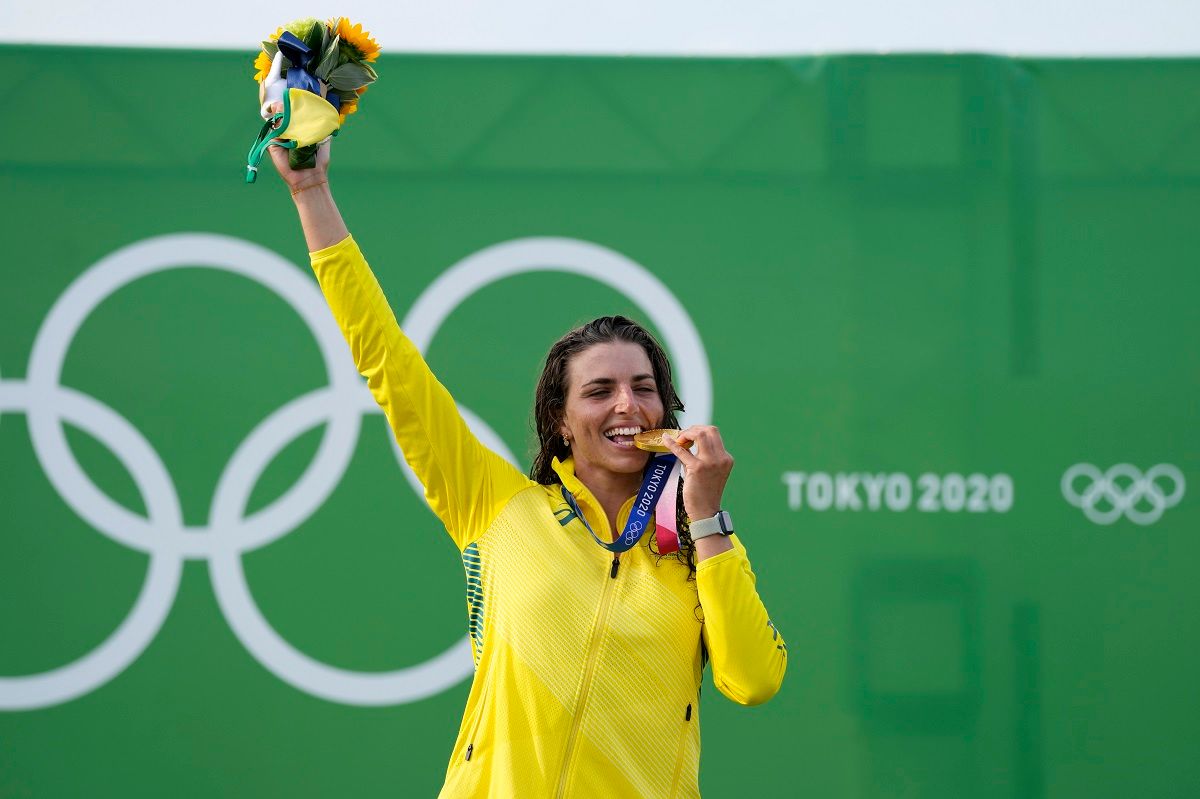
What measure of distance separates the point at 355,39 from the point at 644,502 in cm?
104

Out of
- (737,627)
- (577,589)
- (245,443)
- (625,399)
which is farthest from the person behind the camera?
(245,443)

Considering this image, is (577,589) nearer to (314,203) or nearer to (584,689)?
(584,689)

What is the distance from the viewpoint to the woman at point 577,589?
2109 millimetres

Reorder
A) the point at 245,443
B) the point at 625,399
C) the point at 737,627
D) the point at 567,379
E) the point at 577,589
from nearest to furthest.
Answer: the point at 737,627
the point at 577,589
the point at 625,399
the point at 567,379
the point at 245,443

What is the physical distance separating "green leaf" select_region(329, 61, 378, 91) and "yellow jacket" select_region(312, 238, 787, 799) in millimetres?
335

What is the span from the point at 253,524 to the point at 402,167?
1400 millimetres

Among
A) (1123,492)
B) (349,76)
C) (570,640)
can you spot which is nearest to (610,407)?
(570,640)

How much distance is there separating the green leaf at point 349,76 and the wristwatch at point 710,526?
1.06m

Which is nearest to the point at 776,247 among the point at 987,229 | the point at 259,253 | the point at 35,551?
the point at 987,229

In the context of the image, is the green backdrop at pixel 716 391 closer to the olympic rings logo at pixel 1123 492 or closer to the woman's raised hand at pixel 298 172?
the olympic rings logo at pixel 1123 492

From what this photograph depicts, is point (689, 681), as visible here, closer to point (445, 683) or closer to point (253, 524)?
point (445, 683)

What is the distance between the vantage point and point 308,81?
227cm

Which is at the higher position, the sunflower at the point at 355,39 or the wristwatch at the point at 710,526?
the sunflower at the point at 355,39

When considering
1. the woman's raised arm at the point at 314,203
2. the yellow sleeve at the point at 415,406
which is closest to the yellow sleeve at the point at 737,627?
the yellow sleeve at the point at 415,406
